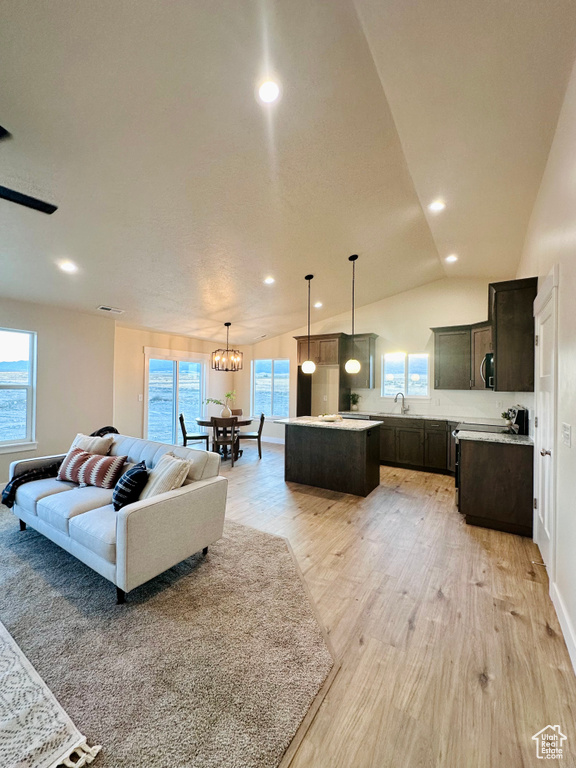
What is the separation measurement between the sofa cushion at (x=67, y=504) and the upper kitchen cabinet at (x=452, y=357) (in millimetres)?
5200

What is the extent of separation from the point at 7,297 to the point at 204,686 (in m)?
4.92

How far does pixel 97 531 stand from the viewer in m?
2.13

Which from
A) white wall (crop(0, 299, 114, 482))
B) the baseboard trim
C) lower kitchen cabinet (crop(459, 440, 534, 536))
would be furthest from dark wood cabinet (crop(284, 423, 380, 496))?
white wall (crop(0, 299, 114, 482))

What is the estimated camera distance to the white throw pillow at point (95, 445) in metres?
3.29

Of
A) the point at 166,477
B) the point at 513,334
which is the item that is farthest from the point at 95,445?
the point at 513,334

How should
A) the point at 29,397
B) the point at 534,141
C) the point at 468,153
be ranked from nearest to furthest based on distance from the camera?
1. the point at 534,141
2. the point at 468,153
3. the point at 29,397

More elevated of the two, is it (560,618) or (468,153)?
(468,153)

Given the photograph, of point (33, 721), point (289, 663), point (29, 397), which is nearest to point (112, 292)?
point (29, 397)

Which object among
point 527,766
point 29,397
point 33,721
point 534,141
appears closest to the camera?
point 527,766

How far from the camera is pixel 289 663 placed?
162 centimetres

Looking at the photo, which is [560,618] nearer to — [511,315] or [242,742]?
[242,742]

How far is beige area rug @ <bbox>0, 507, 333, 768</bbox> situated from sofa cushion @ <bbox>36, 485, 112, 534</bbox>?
0.38m

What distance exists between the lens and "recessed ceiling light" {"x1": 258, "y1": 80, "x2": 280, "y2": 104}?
2.03 meters

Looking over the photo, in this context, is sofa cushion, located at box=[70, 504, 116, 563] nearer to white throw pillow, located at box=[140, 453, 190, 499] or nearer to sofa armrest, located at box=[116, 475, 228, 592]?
sofa armrest, located at box=[116, 475, 228, 592]
